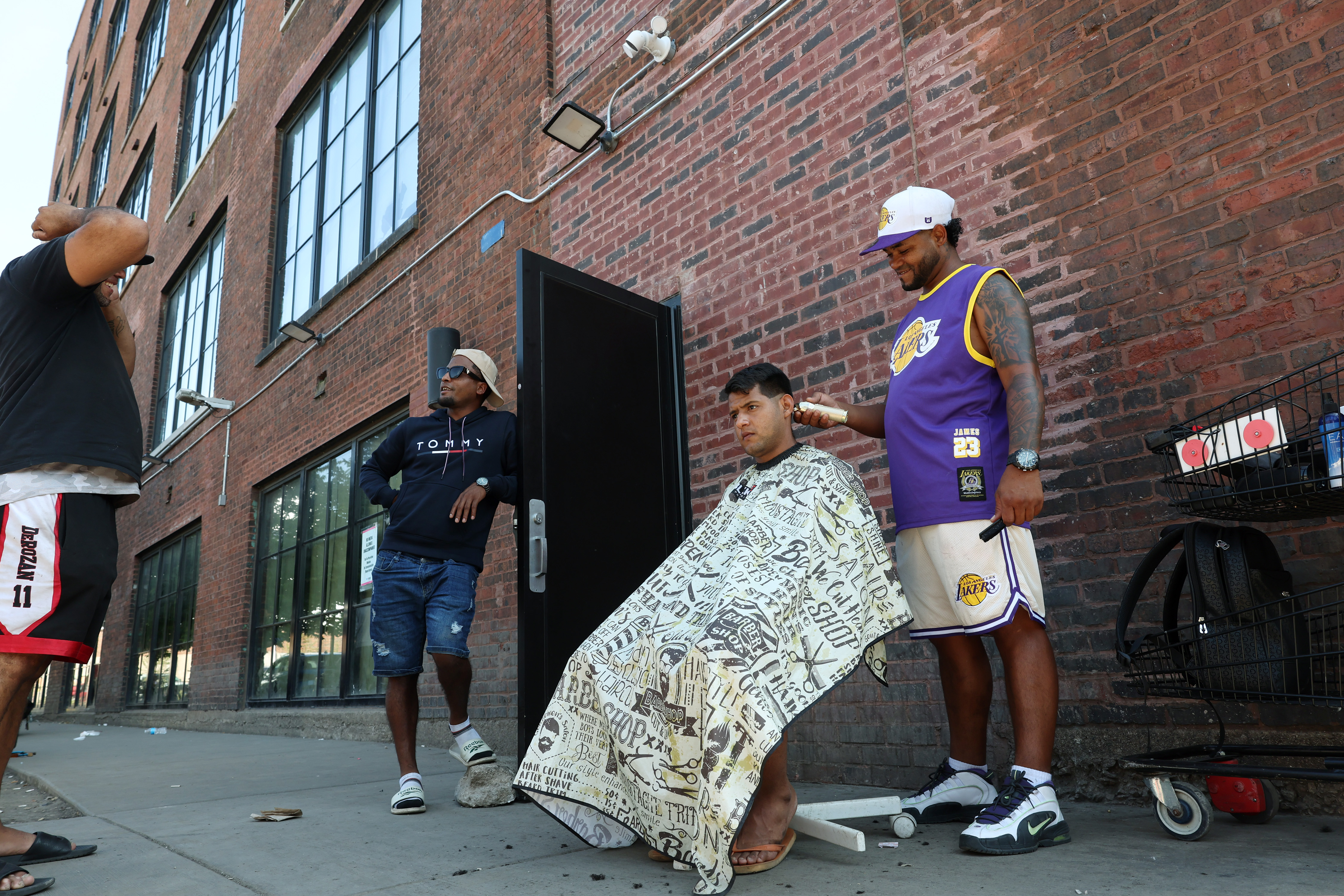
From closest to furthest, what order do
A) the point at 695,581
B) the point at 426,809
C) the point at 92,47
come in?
the point at 695,581, the point at 426,809, the point at 92,47

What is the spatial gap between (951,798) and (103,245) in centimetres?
286

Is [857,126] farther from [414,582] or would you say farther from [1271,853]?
[1271,853]

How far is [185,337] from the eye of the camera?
528 inches

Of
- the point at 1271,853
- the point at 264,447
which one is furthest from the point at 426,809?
the point at 264,447

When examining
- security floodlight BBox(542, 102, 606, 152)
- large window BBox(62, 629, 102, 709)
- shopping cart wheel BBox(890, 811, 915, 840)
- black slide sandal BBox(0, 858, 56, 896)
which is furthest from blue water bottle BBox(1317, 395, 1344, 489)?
large window BBox(62, 629, 102, 709)

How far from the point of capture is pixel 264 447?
9445mm

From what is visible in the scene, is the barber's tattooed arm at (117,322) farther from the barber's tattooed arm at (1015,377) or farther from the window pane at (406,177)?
the window pane at (406,177)

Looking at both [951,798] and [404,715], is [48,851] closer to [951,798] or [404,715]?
[404,715]

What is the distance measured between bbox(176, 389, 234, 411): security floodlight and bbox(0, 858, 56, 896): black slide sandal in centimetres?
873

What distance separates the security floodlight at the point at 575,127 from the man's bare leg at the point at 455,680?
314 centimetres

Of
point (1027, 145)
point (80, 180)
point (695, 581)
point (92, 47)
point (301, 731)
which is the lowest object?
point (301, 731)

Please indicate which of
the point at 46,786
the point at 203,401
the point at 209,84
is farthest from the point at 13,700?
the point at 209,84

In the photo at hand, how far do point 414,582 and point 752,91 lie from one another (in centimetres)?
289

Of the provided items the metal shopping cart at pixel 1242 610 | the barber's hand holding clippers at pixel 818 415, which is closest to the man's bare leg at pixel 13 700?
the barber's hand holding clippers at pixel 818 415
